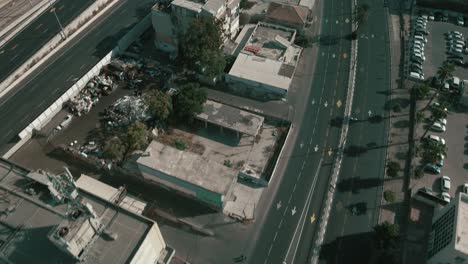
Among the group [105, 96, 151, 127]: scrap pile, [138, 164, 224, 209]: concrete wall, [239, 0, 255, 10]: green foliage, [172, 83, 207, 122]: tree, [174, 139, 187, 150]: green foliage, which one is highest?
[239, 0, 255, 10]: green foliage

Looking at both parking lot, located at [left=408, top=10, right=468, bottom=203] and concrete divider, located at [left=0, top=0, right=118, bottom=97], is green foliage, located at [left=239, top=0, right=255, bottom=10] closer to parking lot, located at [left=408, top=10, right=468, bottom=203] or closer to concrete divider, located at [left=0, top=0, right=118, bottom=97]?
concrete divider, located at [left=0, top=0, right=118, bottom=97]

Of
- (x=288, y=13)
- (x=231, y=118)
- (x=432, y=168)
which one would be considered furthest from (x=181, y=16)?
(x=432, y=168)

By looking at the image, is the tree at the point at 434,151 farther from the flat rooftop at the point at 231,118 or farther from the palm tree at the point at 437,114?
the flat rooftop at the point at 231,118

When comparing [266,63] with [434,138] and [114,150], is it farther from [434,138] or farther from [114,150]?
[114,150]

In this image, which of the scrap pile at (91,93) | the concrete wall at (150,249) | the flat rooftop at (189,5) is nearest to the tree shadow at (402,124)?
the flat rooftop at (189,5)

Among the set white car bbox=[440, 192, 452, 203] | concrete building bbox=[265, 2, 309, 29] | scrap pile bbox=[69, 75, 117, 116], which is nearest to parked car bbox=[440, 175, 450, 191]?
white car bbox=[440, 192, 452, 203]

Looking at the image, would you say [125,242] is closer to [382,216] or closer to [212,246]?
[212,246]

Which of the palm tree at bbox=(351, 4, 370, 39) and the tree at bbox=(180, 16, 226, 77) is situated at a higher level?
the palm tree at bbox=(351, 4, 370, 39)
